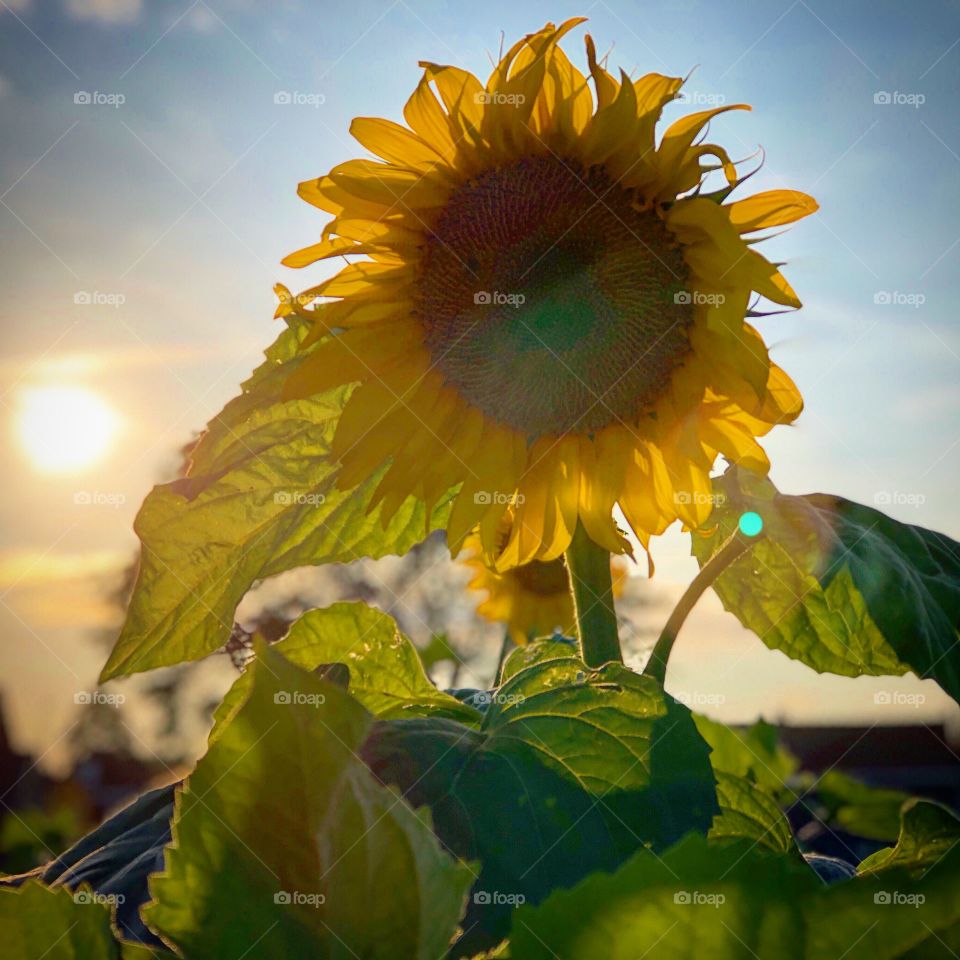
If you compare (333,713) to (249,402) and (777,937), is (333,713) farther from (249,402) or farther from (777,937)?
(249,402)

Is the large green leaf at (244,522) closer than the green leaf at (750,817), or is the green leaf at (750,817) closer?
the green leaf at (750,817)

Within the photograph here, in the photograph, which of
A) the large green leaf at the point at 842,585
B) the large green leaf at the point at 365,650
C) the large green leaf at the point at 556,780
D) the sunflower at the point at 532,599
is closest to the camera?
the large green leaf at the point at 556,780

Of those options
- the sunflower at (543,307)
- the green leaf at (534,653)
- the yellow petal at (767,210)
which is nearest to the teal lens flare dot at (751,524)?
the sunflower at (543,307)

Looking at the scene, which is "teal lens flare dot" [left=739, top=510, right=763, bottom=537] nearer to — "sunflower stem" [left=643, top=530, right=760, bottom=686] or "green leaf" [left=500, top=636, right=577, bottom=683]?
"sunflower stem" [left=643, top=530, right=760, bottom=686]

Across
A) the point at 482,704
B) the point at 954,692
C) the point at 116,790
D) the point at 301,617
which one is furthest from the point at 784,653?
the point at 116,790

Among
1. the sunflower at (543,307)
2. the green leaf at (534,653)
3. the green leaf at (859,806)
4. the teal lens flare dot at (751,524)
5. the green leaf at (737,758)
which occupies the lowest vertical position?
the green leaf at (859,806)

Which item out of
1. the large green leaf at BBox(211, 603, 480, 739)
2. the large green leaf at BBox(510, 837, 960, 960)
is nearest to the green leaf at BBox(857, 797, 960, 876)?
the large green leaf at BBox(510, 837, 960, 960)

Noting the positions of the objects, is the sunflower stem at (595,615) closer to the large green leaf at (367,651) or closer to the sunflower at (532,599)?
the large green leaf at (367,651)
